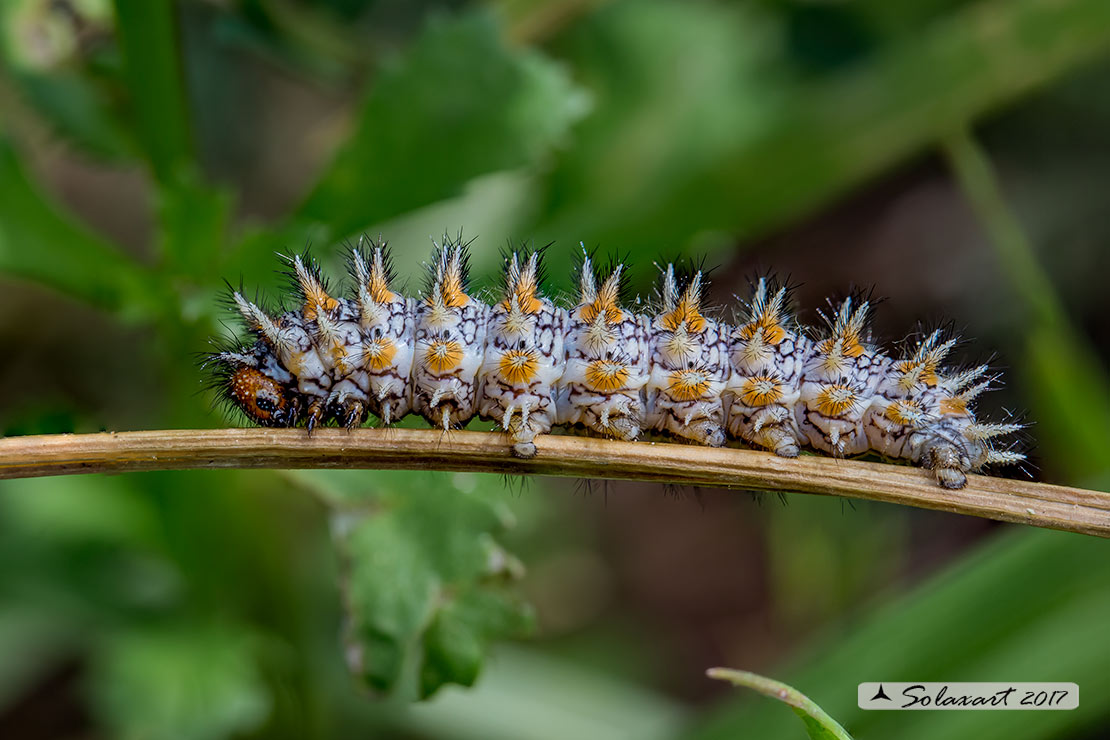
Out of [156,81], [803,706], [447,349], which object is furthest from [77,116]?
[803,706]

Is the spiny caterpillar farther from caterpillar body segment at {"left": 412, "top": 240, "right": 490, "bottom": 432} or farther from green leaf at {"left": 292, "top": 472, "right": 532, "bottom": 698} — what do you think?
green leaf at {"left": 292, "top": 472, "right": 532, "bottom": 698}

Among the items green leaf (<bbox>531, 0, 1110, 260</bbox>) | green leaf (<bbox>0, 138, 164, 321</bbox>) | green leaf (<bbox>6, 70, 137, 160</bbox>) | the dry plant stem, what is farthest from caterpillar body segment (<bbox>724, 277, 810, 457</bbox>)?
green leaf (<bbox>6, 70, 137, 160</bbox>)

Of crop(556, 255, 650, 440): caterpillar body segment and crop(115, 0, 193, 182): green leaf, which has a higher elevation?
crop(115, 0, 193, 182): green leaf

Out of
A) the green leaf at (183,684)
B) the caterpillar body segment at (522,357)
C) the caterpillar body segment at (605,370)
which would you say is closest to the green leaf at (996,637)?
the caterpillar body segment at (605,370)

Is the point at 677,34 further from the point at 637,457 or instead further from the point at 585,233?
the point at 637,457

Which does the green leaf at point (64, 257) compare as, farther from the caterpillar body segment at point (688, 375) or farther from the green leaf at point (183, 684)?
the caterpillar body segment at point (688, 375)
